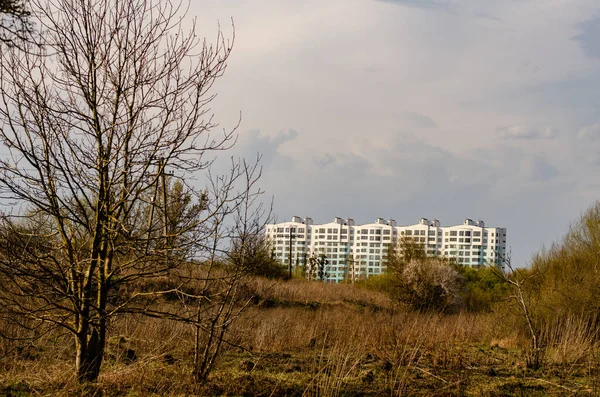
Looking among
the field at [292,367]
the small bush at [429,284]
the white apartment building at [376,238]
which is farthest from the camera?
the white apartment building at [376,238]

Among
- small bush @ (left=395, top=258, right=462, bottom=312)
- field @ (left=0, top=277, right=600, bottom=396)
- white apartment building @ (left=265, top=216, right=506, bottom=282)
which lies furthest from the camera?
white apartment building @ (left=265, top=216, right=506, bottom=282)

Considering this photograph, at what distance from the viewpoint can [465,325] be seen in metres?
17.5

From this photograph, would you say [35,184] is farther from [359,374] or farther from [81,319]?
[359,374]

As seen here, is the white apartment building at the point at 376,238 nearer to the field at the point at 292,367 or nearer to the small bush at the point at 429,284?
the small bush at the point at 429,284

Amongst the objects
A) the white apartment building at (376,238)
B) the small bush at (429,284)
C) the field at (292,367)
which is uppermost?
the white apartment building at (376,238)

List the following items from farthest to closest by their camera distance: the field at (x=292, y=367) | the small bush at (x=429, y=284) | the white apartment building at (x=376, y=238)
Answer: the white apartment building at (x=376, y=238), the small bush at (x=429, y=284), the field at (x=292, y=367)

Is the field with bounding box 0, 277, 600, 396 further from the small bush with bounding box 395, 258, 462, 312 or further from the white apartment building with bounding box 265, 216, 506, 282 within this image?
the white apartment building with bounding box 265, 216, 506, 282

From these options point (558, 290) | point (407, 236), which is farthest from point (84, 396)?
point (407, 236)

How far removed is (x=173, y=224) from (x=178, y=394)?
194 cm

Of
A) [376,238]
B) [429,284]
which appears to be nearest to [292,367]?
[429,284]

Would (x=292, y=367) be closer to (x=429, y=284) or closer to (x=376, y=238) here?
(x=429, y=284)

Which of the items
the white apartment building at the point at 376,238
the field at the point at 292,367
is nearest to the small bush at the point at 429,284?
the field at the point at 292,367

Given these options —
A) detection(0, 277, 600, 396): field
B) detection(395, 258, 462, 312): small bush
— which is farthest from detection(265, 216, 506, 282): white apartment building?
detection(0, 277, 600, 396): field

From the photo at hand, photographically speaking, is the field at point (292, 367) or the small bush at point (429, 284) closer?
the field at point (292, 367)
